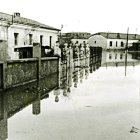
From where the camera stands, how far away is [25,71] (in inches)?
519

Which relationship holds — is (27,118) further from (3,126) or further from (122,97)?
(122,97)

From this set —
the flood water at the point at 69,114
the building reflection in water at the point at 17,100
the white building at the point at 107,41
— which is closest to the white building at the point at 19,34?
the building reflection in water at the point at 17,100

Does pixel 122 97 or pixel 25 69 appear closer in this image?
pixel 122 97

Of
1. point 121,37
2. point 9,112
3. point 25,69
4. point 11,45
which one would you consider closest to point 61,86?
point 25,69

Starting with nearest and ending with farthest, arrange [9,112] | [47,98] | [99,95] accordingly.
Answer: [9,112] → [47,98] → [99,95]

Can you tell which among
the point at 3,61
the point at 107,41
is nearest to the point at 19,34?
the point at 3,61

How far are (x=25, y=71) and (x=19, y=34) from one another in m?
11.4

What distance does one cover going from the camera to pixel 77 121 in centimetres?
730

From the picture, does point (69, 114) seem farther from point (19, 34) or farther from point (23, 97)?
point (19, 34)

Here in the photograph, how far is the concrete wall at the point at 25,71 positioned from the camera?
1150cm

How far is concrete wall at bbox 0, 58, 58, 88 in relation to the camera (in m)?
11.5

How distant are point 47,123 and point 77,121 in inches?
30.7

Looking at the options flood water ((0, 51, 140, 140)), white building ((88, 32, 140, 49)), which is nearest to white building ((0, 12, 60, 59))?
flood water ((0, 51, 140, 140))

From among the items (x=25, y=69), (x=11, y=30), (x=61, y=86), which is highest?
(x=11, y=30)
